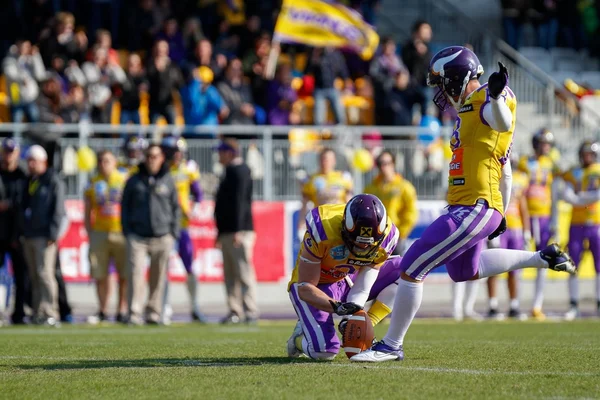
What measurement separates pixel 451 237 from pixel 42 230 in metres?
7.49

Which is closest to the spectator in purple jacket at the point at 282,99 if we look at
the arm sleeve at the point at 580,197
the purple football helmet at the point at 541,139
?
the purple football helmet at the point at 541,139

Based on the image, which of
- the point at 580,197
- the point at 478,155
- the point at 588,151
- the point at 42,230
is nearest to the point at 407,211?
the point at 580,197

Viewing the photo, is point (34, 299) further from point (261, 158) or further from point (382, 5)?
point (382, 5)

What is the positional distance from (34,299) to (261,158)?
15.5 ft

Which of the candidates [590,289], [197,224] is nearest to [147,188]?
[197,224]

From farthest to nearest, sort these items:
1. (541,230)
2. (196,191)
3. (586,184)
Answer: (541,230) → (586,184) → (196,191)

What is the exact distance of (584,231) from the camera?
1531 centimetres

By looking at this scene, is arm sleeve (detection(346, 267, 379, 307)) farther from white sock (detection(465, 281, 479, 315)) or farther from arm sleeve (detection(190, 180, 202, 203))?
arm sleeve (detection(190, 180, 202, 203))

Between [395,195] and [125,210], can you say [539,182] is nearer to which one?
[395,195]

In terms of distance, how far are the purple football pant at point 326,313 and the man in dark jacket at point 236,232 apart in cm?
582

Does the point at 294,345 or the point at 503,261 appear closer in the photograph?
the point at 503,261

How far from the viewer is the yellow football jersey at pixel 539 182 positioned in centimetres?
1564

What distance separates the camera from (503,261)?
25.8 ft

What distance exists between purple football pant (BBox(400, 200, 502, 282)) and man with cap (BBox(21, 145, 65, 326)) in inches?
280
